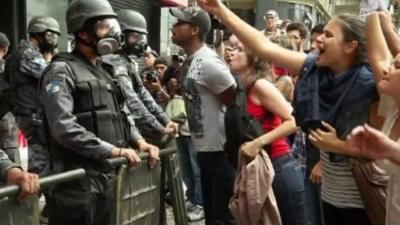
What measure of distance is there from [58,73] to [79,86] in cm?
15

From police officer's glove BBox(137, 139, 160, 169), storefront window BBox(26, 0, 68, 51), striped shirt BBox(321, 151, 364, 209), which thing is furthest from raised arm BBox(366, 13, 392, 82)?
storefront window BBox(26, 0, 68, 51)

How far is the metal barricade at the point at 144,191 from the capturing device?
4027mm

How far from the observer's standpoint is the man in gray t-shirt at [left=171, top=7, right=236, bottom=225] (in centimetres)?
526

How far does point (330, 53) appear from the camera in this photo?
378cm

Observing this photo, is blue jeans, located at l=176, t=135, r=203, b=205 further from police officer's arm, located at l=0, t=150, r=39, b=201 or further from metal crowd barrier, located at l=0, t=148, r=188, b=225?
police officer's arm, located at l=0, t=150, r=39, b=201

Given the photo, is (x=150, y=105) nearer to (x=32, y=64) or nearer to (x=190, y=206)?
(x=32, y=64)

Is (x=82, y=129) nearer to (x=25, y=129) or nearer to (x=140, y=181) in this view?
(x=140, y=181)

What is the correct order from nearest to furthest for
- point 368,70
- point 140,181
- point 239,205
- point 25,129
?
point 368,70, point 140,181, point 239,205, point 25,129

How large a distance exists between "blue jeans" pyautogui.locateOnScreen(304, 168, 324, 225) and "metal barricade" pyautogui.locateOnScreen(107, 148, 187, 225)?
1042mm

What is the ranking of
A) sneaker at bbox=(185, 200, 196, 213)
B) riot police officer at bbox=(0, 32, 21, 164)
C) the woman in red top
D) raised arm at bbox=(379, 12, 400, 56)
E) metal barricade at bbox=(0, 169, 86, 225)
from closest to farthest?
1. metal barricade at bbox=(0, 169, 86, 225)
2. raised arm at bbox=(379, 12, 400, 56)
3. the woman in red top
4. sneaker at bbox=(185, 200, 196, 213)
5. riot police officer at bbox=(0, 32, 21, 164)

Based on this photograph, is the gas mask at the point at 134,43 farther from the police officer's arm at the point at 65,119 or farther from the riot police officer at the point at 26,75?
the police officer's arm at the point at 65,119

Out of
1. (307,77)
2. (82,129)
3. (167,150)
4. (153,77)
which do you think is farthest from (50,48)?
(307,77)

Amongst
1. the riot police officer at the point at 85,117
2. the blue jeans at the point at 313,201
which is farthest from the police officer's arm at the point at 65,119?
the blue jeans at the point at 313,201

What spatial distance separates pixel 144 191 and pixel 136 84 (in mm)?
1661
